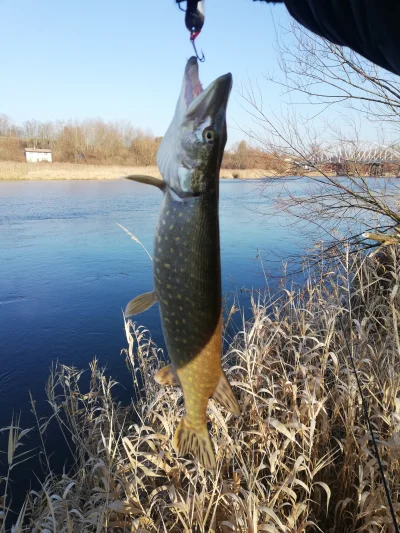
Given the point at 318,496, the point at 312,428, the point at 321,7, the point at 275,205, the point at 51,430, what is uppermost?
the point at 321,7

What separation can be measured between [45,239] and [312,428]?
33.1 ft

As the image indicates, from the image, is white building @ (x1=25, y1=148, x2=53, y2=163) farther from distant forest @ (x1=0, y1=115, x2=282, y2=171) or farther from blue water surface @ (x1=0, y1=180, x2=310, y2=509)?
blue water surface @ (x1=0, y1=180, x2=310, y2=509)

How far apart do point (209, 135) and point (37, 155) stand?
3624cm

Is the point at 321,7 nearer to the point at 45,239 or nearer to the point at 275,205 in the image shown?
the point at 275,205

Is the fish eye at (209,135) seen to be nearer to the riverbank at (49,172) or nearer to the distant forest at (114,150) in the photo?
the distant forest at (114,150)

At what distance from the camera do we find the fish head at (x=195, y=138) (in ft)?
4.02

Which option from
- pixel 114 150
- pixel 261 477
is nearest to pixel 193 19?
pixel 261 477

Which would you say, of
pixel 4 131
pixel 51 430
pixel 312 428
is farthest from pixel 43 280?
pixel 4 131

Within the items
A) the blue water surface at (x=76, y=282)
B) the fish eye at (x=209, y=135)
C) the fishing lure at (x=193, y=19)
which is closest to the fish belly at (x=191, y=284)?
the fish eye at (x=209, y=135)

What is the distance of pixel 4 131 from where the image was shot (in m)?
57.4

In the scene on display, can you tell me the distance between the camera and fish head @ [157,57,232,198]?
123 centimetres

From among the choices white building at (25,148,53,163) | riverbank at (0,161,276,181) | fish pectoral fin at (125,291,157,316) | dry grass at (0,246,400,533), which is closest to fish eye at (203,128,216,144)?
fish pectoral fin at (125,291,157,316)

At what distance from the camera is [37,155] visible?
33438 mm

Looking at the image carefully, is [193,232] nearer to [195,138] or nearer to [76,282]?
[195,138]
